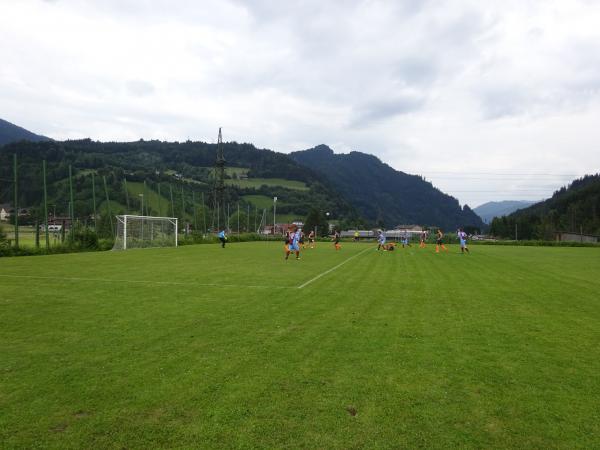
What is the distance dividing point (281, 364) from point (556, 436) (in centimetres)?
304

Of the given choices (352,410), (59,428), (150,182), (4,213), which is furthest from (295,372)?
(150,182)

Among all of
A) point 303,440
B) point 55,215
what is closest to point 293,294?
point 303,440

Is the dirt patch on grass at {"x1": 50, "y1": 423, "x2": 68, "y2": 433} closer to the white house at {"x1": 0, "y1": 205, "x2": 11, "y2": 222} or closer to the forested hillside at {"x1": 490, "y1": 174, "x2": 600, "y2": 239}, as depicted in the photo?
the white house at {"x1": 0, "y1": 205, "x2": 11, "y2": 222}

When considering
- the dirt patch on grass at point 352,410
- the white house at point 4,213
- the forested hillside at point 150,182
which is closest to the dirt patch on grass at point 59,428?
the dirt patch on grass at point 352,410

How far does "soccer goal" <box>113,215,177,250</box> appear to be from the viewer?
3400 cm

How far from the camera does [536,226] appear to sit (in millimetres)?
122312

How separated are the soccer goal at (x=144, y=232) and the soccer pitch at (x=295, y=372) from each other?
24507mm

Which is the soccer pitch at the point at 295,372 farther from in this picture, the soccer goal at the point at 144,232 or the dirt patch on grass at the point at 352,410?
the soccer goal at the point at 144,232

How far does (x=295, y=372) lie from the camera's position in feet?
16.9

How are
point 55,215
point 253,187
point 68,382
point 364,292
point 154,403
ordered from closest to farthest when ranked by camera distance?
point 154,403 < point 68,382 < point 364,292 < point 55,215 < point 253,187

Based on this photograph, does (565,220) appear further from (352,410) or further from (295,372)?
(352,410)

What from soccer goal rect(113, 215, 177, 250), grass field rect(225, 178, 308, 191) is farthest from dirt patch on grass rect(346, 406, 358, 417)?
grass field rect(225, 178, 308, 191)

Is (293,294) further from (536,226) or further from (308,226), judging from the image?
(536,226)

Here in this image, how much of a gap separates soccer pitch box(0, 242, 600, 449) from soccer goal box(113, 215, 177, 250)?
965 inches
